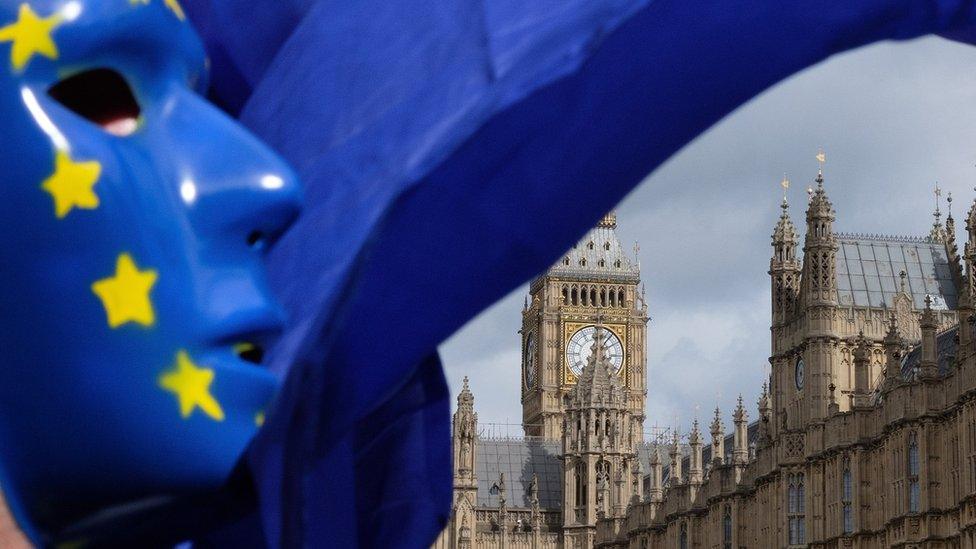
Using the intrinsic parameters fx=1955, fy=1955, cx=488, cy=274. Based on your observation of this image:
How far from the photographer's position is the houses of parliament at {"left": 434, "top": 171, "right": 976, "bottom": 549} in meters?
59.8

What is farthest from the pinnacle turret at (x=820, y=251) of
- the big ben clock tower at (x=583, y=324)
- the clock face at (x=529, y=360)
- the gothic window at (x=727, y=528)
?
the clock face at (x=529, y=360)

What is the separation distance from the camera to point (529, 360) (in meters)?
141

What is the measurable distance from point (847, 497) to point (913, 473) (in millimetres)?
5762

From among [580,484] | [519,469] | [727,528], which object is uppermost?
[519,469]

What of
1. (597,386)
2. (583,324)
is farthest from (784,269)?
(583,324)

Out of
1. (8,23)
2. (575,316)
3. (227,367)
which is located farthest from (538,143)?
(575,316)

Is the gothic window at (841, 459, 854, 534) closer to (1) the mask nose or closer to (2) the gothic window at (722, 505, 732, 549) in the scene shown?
(2) the gothic window at (722, 505, 732, 549)

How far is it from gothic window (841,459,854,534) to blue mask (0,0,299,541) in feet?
197

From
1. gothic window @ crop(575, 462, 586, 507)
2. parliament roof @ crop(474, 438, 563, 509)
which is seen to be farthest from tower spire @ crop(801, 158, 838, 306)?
parliament roof @ crop(474, 438, 563, 509)

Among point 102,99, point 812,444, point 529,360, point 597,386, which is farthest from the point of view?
point 529,360

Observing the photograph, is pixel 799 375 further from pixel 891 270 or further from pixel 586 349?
pixel 586 349

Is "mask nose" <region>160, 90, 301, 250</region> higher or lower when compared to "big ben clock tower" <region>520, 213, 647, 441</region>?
lower

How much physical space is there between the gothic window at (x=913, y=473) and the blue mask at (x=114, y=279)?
2174 inches

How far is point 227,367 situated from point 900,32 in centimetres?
397
